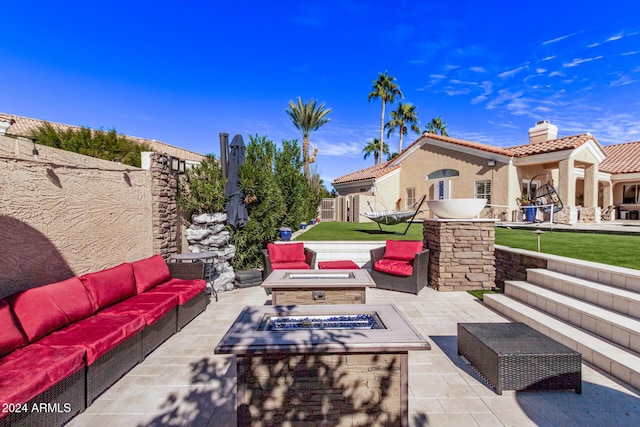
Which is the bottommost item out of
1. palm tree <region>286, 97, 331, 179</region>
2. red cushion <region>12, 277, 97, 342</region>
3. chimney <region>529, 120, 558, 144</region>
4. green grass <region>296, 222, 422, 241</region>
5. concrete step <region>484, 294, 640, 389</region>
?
concrete step <region>484, 294, 640, 389</region>

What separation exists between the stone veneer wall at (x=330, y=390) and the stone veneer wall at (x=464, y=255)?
446 centimetres

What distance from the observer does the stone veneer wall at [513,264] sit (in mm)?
5294

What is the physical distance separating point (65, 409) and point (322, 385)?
82.0 inches

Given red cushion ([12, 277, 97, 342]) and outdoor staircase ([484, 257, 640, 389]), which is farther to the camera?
outdoor staircase ([484, 257, 640, 389])

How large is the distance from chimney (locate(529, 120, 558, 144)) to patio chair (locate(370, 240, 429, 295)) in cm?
1423

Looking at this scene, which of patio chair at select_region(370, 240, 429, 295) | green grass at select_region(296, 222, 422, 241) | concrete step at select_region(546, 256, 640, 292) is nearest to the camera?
concrete step at select_region(546, 256, 640, 292)

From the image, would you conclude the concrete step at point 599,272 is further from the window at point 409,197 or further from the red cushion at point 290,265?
the window at point 409,197

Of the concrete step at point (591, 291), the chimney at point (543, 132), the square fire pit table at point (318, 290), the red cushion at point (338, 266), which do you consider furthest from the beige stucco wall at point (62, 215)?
the chimney at point (543, 132)

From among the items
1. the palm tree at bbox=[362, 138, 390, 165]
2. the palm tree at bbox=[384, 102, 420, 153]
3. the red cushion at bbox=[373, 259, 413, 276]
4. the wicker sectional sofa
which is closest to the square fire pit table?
the wicker sectional sofa

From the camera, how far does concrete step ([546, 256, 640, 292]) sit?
12.0ft

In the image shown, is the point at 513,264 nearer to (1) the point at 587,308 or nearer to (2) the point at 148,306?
(1) the point at 587,308

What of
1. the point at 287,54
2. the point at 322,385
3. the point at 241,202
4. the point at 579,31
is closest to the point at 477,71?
the point at 579,31

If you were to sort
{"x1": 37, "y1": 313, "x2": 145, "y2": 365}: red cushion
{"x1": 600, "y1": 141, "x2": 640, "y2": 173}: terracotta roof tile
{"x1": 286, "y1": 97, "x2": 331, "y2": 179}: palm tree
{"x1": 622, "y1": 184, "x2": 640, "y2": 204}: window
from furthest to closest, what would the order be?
{"x1": 286, "y1": 97, "x2": 331, "y2": 179}: palm tree → {"x1": 622, "y1": 184, "x2": 640, "y2": 204}: window → {"x1": 600, "y1": 141, "x2": 640, "y2": 173}: terracotta roof tile → {"x1": 37, "y1": 313, "x2": 145, "y2": 365}: red cushion

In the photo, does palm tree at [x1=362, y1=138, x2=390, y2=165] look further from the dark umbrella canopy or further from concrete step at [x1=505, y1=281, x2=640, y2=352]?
concrete step at [x1=505, y1=281, x2=640, y2=352]
